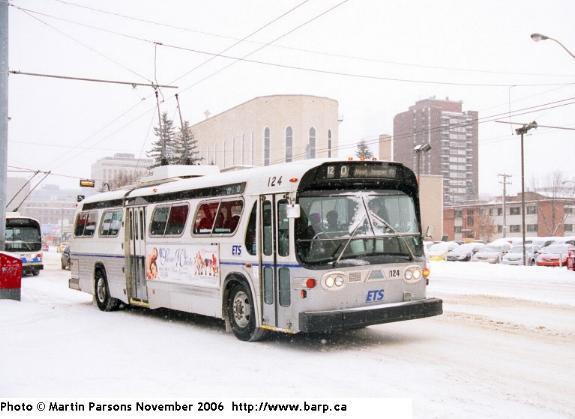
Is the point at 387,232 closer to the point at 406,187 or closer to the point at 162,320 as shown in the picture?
the point at 406,187

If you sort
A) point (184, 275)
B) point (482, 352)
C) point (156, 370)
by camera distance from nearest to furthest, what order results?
1. point (156, 370)
2. point (482, 352)
3. point (184, 275)

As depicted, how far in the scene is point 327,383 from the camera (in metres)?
7.58

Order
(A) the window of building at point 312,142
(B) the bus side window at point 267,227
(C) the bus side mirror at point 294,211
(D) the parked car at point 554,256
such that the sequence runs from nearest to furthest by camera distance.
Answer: (C) the bus side mirror at point 294,211, (B) the bus side window at point 267,227, (D) the parked car at point 554,256, (A) the window of building at point 312,142

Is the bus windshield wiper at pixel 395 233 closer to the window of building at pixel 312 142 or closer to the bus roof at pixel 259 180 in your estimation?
the bus roof at pixel 259 180

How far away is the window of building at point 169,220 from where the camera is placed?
1277cm

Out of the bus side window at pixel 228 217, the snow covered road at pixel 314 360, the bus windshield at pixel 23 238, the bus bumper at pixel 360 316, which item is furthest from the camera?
the bus windshield at pixel 23 238

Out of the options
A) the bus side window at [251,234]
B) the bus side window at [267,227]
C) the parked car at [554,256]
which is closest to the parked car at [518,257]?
the parked car at [554,256]

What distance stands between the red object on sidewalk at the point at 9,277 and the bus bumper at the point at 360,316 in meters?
10.2

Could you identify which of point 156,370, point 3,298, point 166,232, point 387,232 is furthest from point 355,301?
point 3,298

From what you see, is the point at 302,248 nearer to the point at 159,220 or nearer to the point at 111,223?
the point at 159,220

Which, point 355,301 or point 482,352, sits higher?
point 355,301

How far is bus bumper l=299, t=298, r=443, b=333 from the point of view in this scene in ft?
30.3

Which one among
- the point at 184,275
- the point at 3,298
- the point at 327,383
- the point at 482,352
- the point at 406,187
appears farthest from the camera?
the point at 3,298

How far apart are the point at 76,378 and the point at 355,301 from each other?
157 inches
